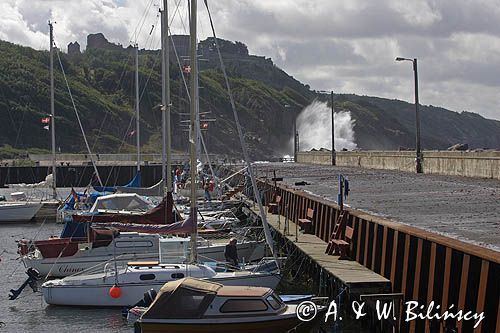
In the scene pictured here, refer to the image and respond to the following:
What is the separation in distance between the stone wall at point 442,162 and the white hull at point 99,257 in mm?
18345

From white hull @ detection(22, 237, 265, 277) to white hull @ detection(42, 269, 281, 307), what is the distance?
2641 mm

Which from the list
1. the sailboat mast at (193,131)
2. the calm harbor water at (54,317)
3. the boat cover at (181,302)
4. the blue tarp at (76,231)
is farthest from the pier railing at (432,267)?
the blue tarp at (76,231)

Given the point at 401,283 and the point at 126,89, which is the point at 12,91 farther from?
the point at 401,283

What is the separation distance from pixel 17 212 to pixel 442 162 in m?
28.5

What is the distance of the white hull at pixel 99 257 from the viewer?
3172 cm

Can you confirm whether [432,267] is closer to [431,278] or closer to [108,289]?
[431,278]

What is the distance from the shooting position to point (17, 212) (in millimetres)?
59906

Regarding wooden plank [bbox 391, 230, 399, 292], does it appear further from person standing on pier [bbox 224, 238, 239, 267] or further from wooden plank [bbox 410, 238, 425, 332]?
person standing on pier [bbox 224, 238, 239, 267]

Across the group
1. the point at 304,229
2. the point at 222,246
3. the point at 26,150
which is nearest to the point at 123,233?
the point at 222,246

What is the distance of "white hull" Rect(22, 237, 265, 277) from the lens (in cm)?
3172

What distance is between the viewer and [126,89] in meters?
184

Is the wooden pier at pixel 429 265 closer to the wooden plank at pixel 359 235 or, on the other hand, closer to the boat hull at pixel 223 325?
the wooden plank at pixel 359 235

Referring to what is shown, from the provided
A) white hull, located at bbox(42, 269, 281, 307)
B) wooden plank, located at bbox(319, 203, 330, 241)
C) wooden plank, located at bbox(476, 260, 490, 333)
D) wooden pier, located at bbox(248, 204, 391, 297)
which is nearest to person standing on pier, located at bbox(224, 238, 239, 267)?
white hull, located at bbox(42, 269, 281, 307)

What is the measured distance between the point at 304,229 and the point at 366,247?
966 centimetres
